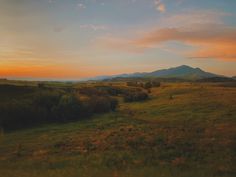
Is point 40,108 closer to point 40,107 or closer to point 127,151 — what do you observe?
point 40,107

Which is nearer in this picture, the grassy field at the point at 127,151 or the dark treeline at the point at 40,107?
the grassy field at the point at 127,151

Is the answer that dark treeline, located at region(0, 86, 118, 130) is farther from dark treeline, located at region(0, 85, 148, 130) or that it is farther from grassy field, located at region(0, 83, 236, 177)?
grassy field, located at region(0, 83, 236, 177)

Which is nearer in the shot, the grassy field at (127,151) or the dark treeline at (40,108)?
the grassy field at (127,151)

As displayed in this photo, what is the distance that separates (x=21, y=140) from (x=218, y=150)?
23378 millimetres

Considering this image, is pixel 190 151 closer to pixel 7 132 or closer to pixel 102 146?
pixel 102 146

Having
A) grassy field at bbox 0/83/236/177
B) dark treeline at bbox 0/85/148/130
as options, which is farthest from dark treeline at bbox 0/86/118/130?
grassy field at bbox 0/83/236/177

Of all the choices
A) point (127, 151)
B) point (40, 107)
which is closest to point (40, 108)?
point (40, 107)

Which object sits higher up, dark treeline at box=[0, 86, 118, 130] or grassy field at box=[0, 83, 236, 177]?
dark treeline at box=[0, 86, 118, 130]

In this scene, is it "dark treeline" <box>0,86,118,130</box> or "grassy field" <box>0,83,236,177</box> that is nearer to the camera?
"grassy field" <box>0,83,236,177</box>

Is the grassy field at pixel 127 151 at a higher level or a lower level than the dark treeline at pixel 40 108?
lower

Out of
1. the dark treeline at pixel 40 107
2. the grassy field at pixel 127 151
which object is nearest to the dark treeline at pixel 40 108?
the dark treeline at pixel 40 107

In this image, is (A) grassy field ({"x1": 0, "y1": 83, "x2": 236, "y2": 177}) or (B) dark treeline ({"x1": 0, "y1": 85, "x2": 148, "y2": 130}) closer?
(A) grassy field ({"x1": 0, "y1": 83, "x2": 236, "y2": 177})

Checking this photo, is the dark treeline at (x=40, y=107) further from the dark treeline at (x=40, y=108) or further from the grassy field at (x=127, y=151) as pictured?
the grassy field at (x=127, y=151)

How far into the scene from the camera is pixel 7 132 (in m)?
40.9
